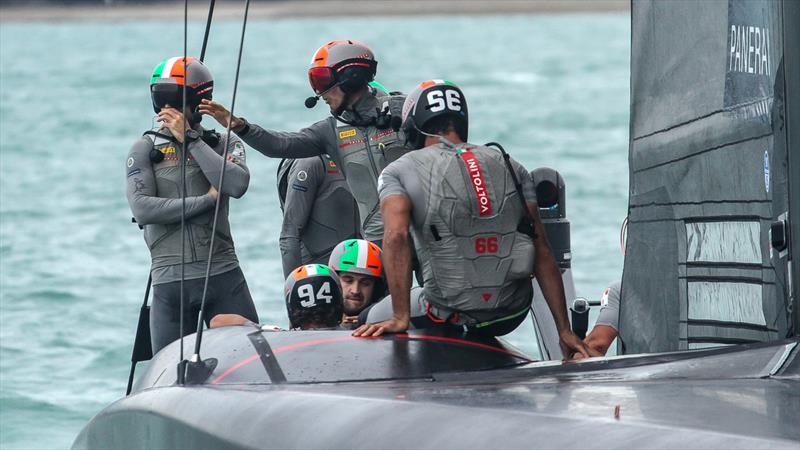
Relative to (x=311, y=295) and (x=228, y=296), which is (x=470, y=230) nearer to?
(x=311, y=295)

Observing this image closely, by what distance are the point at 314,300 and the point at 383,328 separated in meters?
0.51

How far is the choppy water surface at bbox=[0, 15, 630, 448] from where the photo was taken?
1223 centimetres

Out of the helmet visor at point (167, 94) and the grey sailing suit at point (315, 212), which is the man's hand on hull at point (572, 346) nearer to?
the helmet visor at point (167, 94)

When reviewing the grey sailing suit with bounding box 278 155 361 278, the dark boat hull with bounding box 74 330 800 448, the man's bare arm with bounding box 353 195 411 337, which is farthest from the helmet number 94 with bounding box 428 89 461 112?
the grey sailing suit with bounding box 278 155 361 278

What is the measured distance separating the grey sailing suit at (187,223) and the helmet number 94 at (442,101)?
1.30 meters

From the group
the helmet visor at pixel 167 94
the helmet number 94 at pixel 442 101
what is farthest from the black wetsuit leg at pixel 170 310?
the helmet number 94 at pixel 442 101

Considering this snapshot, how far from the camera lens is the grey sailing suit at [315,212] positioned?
7.36 meters

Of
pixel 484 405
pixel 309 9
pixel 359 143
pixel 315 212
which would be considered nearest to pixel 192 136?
pixel 359 143

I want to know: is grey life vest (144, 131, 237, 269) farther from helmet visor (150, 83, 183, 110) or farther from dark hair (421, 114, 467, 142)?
dark hair (421, 114, 467, 142)

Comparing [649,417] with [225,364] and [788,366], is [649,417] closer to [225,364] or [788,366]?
[788,366]

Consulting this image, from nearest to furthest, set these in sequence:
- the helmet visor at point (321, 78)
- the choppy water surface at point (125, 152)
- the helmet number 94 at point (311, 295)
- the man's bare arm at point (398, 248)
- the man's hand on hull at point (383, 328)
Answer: the man's bare arm at point (398, 248) → the man's hand on hull at point (383, 328) → the helmet number 94 at point (311, 295) → the helmet visor at point (321, 78) → the choppy water surface at point (125, 152)

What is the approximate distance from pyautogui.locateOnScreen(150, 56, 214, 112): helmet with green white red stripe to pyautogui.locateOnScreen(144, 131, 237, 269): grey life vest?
0.81 feet

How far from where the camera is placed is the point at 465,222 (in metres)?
5.01

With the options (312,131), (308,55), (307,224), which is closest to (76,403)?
(307,224)
